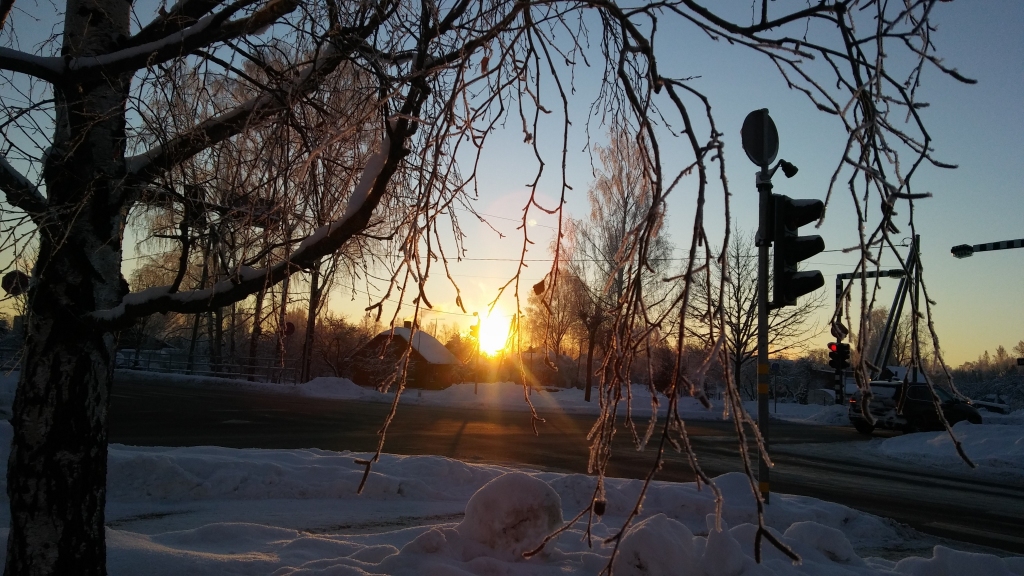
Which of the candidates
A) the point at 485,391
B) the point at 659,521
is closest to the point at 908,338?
the point at 659,521

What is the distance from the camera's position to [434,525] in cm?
550

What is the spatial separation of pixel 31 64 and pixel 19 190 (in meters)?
0.55

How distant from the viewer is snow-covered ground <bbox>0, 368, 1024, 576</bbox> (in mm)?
3508

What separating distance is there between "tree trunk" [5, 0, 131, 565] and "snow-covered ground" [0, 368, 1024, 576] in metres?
0.57

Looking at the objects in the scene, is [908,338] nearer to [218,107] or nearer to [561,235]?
[561,235]

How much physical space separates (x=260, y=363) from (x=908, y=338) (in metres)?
34.2

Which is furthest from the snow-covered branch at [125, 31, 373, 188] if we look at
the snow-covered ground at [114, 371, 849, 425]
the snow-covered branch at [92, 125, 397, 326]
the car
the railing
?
the railing

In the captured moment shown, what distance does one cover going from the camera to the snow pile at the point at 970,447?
13.3m

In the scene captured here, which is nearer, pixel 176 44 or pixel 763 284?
pixel 176 44

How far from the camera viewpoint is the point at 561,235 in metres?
1.86

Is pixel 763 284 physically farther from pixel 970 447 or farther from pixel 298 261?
pixel 970 447

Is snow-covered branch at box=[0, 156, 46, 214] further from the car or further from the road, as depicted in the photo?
the car

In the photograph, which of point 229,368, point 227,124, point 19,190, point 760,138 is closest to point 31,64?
point 19,190

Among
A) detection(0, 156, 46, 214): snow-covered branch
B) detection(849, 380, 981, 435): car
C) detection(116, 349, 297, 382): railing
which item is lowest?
detection(849, 380, 981, 435): car
